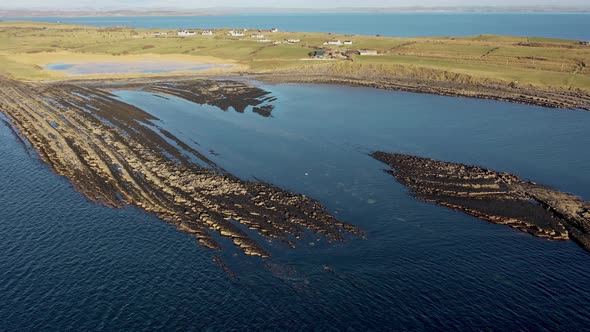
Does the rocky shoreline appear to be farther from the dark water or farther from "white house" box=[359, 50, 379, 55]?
the dark water

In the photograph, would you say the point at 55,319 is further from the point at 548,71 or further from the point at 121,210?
the point at 548,71

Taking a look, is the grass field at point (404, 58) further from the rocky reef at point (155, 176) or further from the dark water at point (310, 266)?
the dark water at point (310, 266)

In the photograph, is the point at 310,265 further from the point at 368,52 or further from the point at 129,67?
the point at 129,67

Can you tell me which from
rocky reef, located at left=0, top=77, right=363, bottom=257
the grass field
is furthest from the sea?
the grass field

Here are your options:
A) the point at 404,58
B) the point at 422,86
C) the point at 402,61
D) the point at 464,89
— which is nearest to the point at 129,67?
the point at 402,61

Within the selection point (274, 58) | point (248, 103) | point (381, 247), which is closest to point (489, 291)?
point (381, 247)

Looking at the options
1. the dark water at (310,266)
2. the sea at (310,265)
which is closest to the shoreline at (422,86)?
the dark water at (310,266)
